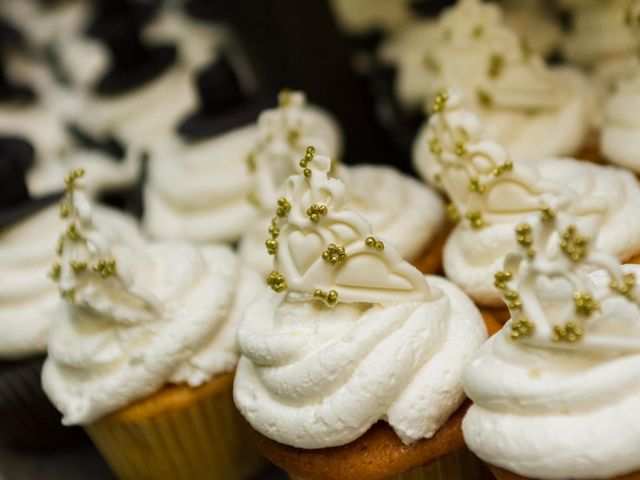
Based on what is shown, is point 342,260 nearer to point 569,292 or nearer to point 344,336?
point 344,336

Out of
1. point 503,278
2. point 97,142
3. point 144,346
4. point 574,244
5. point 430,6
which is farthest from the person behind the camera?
point 97,142

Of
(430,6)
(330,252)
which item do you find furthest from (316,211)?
(430,6)

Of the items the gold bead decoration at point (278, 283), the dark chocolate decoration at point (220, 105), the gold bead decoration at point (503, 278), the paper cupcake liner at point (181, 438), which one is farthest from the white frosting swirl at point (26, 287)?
the gold bead decoration at point (503, 278)

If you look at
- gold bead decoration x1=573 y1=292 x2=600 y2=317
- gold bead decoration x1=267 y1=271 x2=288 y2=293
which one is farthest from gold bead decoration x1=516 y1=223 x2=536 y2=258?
gold bead decoration x1=267 y1=271 x2=288 y2=293

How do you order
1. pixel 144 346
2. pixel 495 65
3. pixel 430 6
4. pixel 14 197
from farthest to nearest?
1. pixel 430 6
2. pixel 14 197
3. pixel 495 65
4. pixel 144 346

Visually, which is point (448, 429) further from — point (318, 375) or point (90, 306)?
point (90, 306)

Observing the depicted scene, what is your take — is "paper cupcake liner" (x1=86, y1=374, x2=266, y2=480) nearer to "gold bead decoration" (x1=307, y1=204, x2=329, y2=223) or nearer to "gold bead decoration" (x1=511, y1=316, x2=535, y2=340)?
"gold bead decoration" (x1=307, y1=204, x2=329, y2=223)
